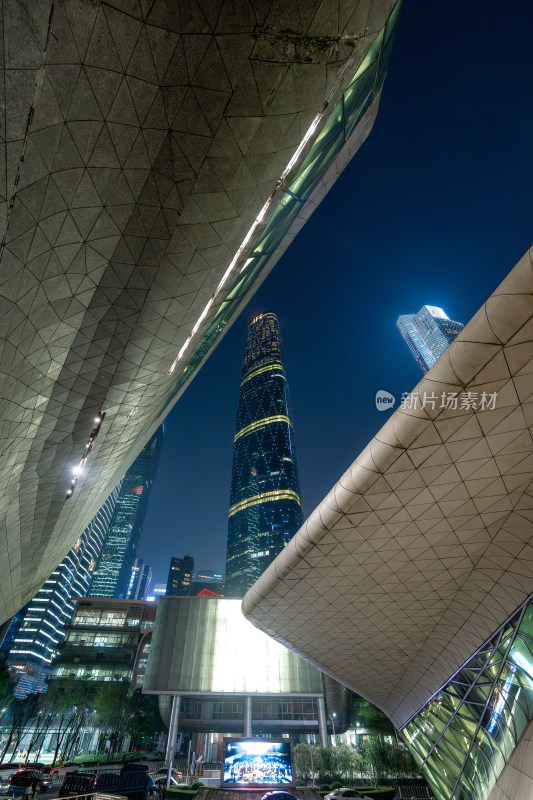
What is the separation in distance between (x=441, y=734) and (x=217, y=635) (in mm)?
31571

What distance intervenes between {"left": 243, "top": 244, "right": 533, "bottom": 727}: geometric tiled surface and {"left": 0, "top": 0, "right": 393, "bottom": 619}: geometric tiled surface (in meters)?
5.94

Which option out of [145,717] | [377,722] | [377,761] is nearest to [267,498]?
[145,717]

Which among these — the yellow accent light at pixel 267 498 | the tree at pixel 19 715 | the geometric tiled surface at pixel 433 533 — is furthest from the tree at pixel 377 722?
the yellow accent light at pixel 267 498

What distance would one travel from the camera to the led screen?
25250 millimetres

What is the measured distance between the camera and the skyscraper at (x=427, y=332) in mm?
144875

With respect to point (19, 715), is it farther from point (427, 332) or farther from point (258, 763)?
point (427, 332)

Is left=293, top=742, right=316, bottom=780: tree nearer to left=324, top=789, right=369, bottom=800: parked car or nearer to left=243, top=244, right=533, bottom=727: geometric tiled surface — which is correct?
left=324, top=789, right=369, bottom=800: parked car

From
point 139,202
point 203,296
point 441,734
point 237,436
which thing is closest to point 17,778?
point 441,734

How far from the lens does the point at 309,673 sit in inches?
1652

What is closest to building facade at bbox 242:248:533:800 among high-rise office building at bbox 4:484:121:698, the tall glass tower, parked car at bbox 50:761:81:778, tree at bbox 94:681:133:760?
parked car at bbox 50:761:81:778

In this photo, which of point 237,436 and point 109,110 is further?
point 237,436

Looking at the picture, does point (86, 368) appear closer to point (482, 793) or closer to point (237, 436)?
point (482, 793)

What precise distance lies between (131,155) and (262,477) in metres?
167

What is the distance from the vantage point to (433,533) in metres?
12.1
